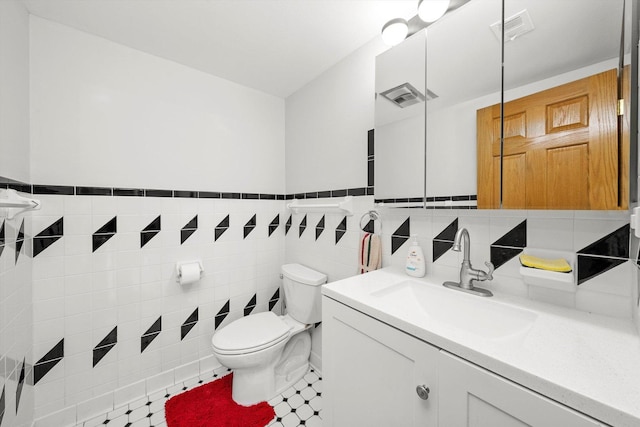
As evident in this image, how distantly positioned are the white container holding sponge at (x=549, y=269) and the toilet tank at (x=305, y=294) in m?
1.09

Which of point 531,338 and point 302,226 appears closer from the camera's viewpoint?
point 531,338

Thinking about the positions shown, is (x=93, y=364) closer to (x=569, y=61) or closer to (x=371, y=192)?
(x=371, y=192)

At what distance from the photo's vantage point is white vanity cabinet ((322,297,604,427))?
0.52 meters

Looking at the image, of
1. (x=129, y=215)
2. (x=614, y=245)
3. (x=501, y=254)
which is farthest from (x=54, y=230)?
(x=614, y=245)

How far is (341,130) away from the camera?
1621mm

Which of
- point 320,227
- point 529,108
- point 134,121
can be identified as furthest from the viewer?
point 320,227

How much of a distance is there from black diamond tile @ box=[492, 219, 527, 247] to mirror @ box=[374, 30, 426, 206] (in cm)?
36

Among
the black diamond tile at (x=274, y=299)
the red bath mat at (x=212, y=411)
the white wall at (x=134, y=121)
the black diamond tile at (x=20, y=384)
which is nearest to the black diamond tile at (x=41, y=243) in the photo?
the white wall at (x=134, y=121)

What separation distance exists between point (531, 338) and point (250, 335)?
1.36 meters

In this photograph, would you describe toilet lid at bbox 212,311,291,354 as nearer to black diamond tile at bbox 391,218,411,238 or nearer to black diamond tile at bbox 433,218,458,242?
black diamond tile at bbox 391,218,411,238

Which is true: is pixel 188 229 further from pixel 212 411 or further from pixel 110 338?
pixel 212 411

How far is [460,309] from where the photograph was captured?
942 millimetres

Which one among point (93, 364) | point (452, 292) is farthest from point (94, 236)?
point (452, 292)

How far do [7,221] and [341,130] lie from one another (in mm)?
1683
